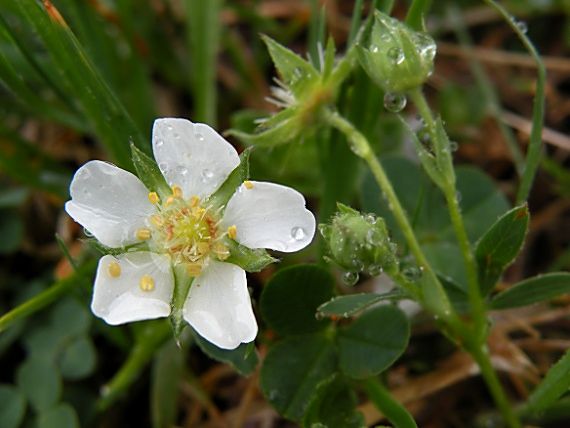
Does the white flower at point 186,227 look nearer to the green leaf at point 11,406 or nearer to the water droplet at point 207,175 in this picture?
the water droplet at point 207,175

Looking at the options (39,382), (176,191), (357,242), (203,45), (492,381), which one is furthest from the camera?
(203,45)

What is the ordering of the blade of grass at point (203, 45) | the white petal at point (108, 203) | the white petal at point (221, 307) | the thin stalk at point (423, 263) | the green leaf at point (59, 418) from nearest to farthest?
the white petal at point (221, 307) < the white petal at point (108, 203) < the thin stalk at point (423, 263) < the green leaf at point (59, 418) < the blade of grass at point (203, 45)

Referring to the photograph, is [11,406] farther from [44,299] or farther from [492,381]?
[492,381]

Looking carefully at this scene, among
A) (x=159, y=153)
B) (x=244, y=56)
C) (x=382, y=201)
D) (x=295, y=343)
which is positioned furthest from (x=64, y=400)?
(x=244, y=56)

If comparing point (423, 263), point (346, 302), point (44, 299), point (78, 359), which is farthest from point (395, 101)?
point (78, 359)

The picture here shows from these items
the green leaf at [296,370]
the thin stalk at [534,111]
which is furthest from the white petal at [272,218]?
the thin stalk at [534,111]
